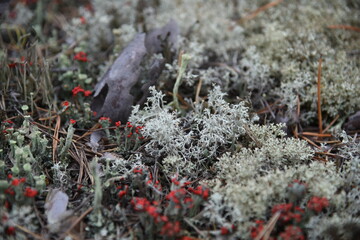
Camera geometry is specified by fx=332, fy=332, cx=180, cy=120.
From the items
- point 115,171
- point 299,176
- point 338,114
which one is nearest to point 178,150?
point 115,171

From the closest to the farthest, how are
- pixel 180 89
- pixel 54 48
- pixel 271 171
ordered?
1. pixel 271 171
2. pixel 180 89
3. pixel 54 48

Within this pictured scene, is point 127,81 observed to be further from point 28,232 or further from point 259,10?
point 259,10

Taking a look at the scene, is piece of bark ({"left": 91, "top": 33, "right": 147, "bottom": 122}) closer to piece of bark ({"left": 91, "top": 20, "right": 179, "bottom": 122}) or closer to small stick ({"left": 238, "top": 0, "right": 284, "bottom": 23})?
piece of bark ({"left": 91, "top": 20, "right": 179, "bottom": 122})

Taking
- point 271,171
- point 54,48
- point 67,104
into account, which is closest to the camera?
point 271,171

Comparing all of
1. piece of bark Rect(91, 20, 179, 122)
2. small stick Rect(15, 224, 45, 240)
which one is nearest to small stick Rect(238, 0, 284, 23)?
piece of bark Rect(91, 20, 179, 122)

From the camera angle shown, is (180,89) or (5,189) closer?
(5,189)

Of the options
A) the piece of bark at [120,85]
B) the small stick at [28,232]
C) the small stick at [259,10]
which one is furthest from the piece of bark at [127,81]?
the small stick at [259,10]

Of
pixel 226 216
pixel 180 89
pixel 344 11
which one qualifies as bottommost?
pixel 226 216

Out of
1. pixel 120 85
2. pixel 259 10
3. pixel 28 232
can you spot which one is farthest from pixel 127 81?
pixel 259 10

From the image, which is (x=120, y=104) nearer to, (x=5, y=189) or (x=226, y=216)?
(x=5, y=189)

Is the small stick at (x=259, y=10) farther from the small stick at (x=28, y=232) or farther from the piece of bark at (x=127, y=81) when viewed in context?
the small stick at (x=28, y=232)

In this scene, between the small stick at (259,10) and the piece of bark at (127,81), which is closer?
the piece of bark at (127,81)
